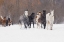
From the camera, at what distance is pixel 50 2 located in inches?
1930

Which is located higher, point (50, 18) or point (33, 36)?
point (50, 18)

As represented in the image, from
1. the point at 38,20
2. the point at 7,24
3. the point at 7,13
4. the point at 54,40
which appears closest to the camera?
the point at 54,40

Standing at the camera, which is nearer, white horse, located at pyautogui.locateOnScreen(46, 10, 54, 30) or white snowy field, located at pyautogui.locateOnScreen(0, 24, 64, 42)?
white snowy field, located at pyautogui.locateOnScreen(0, 24, 64, 42)

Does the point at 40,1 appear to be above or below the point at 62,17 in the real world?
above

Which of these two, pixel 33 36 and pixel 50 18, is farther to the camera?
pixel 50 18

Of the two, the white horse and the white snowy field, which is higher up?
the white horse

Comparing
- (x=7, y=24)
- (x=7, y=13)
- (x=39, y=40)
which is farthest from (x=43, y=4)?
(x=39, y=40)

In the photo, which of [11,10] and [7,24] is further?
[11,10]

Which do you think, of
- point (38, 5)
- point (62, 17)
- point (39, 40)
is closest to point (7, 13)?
point (38, 5)

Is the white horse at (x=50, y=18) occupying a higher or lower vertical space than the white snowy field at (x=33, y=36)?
→ higher

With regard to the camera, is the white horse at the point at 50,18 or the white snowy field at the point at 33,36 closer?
the white snowy field at the point at 33,36

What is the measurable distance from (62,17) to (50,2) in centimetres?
392

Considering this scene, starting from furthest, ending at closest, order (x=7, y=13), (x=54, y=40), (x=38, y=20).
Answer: (x=7, y=13) → (x=38, y=20) → (x=54, y=40)

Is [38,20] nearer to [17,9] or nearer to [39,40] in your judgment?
[39,40]
